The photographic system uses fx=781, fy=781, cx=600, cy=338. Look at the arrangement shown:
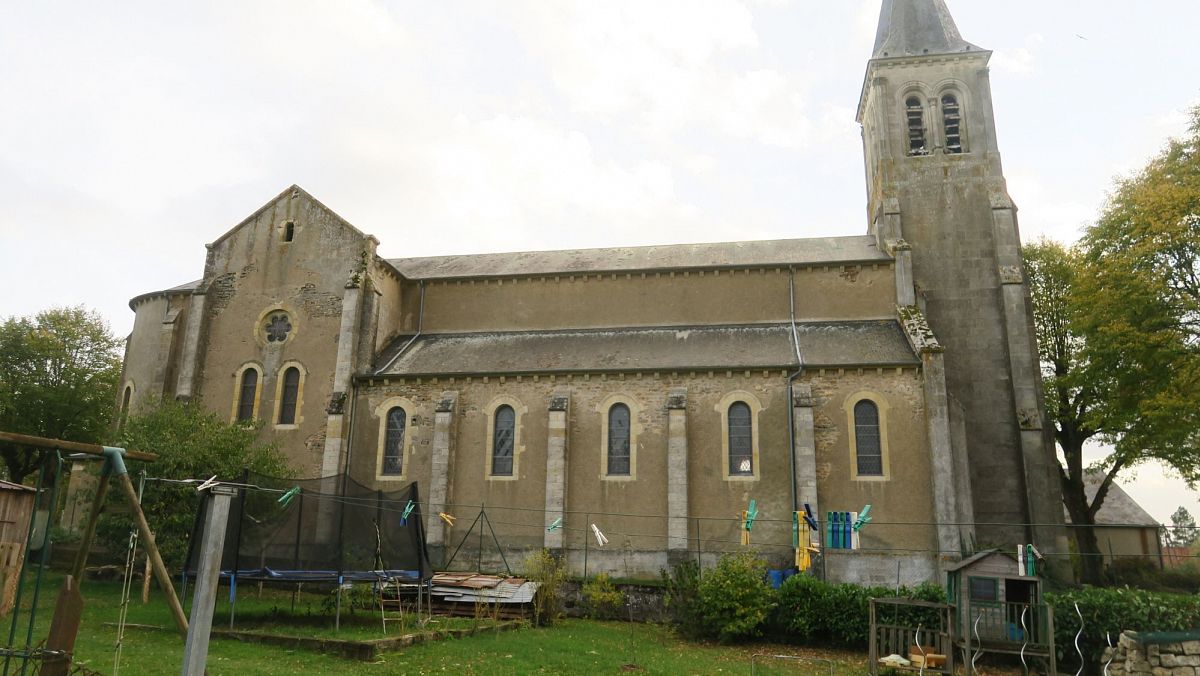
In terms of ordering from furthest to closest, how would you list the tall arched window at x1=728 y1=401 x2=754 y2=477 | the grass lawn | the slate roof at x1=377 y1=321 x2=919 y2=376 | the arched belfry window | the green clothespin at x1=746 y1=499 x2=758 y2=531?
the arched belfry window, the slate roof at x1=377 y1=321 x2=919 y2=376, the tall arched window at x1=728 y1=401 x2=754 y2=477, the green clothespin at x1=746 y1=499 x2=758 y2=531, the grass lawn

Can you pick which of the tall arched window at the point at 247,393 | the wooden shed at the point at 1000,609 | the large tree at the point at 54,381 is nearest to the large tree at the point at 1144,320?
the wooden shed at the point at 1000,609

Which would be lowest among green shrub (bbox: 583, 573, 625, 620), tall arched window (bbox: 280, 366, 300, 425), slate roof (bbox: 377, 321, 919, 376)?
green shrub (bbox: 583, 573, 625, 620)

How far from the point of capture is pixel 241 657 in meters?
13.3

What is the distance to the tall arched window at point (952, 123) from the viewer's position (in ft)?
103

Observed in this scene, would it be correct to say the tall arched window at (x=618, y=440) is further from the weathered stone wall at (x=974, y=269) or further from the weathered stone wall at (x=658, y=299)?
the weathered stone wall at (x=974, y=269)

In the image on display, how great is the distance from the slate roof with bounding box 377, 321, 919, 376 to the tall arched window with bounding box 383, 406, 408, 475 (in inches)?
60.6

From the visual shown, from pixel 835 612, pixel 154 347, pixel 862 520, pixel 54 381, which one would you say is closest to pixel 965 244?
pixel 862 520

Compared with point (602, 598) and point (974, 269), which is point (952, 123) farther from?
point (602, 598)

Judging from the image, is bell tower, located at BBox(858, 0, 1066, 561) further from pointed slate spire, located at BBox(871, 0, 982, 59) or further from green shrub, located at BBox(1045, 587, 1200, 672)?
green shrub, located at BBox(1045, 587, 1200, 672)

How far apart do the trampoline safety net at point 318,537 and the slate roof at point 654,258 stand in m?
14.6


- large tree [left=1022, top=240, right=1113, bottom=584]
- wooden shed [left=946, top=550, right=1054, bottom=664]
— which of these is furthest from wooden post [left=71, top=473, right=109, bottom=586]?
large tree [left=1022, top=240, right=1113, bottom=584]

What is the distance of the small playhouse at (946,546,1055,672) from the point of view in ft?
47.0

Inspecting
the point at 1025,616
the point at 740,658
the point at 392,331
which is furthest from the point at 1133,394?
the point at 392,331

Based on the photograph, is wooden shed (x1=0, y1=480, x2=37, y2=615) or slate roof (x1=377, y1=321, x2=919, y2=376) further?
slate roof (x1=377, y1=321, x2=919, y2=376)
